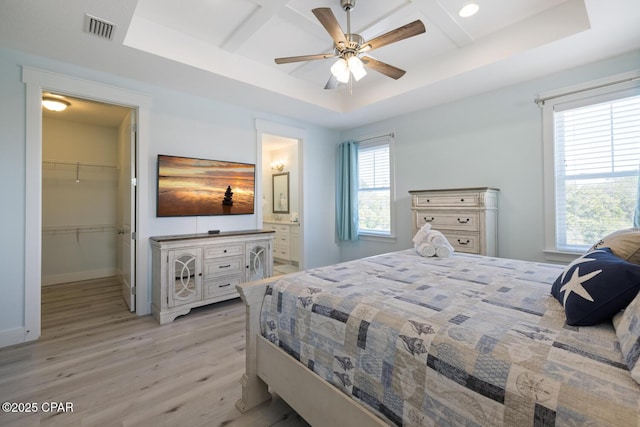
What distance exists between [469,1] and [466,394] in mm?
2782

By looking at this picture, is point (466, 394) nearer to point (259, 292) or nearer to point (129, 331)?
point (259, 292)

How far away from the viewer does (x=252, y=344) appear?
169 centimetres

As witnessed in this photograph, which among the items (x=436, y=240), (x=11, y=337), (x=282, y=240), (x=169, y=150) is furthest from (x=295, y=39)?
(x=282, y=240)

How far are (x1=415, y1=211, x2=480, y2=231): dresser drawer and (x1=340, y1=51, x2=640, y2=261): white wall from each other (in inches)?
19.2

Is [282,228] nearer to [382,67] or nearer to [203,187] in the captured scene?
[203,187]

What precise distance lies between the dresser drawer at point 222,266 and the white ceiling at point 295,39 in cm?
200

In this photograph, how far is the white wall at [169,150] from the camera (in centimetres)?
247

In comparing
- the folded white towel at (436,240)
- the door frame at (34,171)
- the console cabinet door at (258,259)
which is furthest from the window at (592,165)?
the door frame at (34,171)

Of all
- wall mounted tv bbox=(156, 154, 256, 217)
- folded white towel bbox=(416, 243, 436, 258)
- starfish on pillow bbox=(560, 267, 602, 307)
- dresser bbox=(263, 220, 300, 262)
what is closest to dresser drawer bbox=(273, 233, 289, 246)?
dresser bbox=(263, 220, 300, 262)

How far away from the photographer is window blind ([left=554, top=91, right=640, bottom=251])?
257 centimetres

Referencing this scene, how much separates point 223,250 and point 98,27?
2.27m

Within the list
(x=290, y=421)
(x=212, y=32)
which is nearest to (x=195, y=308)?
(x=290, y=421)

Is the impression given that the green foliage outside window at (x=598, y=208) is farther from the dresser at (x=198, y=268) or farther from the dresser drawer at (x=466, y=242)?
the dresser at (x=198, y=268)

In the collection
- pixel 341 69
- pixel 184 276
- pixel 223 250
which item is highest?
pixel 341 69
